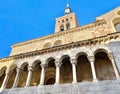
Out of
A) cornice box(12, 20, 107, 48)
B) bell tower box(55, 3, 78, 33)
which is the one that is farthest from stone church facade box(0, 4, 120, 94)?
bell tower box(55, 3, 78, 33)

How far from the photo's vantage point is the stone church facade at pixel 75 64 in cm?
877

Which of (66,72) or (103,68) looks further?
(66,72)

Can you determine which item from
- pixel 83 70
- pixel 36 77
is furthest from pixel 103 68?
pixel 36 77

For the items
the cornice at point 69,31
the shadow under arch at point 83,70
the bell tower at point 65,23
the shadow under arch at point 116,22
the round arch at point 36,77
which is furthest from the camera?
the bell tower at point 65,23

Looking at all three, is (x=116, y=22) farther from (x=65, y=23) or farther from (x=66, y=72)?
(x=65, y=23)

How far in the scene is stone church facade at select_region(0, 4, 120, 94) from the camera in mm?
8770

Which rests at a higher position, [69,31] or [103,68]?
[69,31]

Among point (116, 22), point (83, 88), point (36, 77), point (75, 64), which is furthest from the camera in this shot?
point (116, 22)

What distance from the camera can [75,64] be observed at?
33.3ft

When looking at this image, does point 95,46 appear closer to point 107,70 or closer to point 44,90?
point 107,70

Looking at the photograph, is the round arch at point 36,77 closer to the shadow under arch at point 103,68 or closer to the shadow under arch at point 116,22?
the shadow under arch at point 103,68

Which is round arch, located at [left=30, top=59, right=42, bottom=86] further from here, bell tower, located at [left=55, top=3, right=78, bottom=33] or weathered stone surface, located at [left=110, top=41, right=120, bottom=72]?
bell tower, located at [left=55, top=3, right=78, bottom=33]

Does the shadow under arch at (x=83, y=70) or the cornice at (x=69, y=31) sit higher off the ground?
the cornice at (x=69, y=31)

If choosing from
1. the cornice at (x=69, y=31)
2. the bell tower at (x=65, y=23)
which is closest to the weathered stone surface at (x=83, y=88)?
the cornice at (x=69, y=31)
